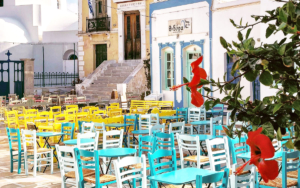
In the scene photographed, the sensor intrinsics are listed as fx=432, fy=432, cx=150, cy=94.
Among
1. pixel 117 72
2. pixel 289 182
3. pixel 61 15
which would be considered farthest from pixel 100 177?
pixel 61 15

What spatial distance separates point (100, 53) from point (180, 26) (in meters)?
11.4

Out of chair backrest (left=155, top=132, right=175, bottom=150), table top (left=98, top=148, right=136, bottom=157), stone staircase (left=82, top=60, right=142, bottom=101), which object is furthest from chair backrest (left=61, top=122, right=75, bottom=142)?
stone staircase (left=82, top=60, right=142, bottom=101)

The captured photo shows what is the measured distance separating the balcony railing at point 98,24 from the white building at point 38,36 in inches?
127

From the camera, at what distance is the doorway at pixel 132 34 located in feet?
81.6

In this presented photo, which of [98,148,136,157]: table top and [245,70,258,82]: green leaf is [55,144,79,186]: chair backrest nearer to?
[98,148,136,157]: table top

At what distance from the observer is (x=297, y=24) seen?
104cm

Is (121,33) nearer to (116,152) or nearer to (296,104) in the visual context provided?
(116,152)

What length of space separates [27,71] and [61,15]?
39.8ft

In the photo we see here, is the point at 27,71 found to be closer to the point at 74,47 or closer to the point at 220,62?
the point at 74,47

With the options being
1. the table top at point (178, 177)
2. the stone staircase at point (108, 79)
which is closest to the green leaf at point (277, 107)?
the table top at point (178, 177)

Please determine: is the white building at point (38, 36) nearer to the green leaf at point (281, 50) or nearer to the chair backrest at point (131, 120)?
the chair backrest at point (131, 120)

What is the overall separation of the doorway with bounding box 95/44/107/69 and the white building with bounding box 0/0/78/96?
9.75 ft

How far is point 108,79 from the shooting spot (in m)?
23.7

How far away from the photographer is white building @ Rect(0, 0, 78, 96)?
29516 millimetres
